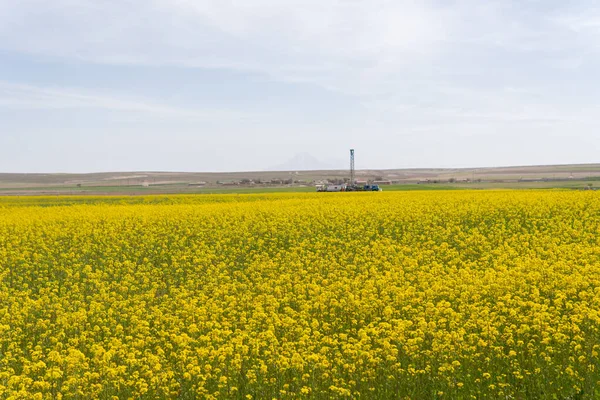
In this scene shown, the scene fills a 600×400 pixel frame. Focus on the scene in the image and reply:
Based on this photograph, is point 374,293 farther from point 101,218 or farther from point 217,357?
point 101,218

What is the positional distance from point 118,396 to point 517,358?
694 cm

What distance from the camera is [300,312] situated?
13.9 metres

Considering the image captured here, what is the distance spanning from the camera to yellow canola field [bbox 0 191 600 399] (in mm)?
9891

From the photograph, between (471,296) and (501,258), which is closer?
(471,296)

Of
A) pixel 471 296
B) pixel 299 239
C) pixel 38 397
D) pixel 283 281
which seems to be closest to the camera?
pixel 38 397

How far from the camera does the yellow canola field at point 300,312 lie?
9.89 metres

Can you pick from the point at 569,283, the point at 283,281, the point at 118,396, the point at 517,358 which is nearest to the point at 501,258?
the point at 569,283

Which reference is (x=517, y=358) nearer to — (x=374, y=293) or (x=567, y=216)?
(x=374, y=293)

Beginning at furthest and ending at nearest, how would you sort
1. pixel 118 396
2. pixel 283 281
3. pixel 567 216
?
1. pixel 567 216
2. pixel 283 281
3. pixel 118 396

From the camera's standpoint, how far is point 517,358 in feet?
34.4

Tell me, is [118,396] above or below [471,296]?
below

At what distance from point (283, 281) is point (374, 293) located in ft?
10.4

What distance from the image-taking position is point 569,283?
1422 centimetres

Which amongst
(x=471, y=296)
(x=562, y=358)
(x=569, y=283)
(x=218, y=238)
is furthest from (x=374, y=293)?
(x=218, y=238)
